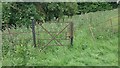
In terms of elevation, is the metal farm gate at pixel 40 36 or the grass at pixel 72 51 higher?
the metal farm gate at pixel 40 36

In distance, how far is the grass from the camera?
7934 millimetres

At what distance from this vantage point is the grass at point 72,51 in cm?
793

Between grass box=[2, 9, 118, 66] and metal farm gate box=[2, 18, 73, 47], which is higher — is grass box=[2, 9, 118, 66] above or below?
below

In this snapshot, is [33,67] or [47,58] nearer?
[33,67]

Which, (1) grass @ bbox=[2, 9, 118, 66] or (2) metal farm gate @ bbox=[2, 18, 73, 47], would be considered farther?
(2) metal farm gate @ bbox=[2, 18, 73, 47]

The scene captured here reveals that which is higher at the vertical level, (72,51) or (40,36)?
(40,36)

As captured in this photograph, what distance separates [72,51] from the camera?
8.87 meters

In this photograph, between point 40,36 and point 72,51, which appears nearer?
point 72,51

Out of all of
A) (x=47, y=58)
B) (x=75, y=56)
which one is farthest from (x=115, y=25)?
(x=47, y=58)

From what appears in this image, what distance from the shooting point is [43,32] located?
908 cm

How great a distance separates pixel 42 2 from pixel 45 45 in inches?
126

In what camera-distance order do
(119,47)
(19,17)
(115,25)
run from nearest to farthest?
(119,47) < (19,17) < (115,25)

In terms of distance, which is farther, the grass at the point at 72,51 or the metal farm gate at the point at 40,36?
the metal farm gate at the point at 40,36

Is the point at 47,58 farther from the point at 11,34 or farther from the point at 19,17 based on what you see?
the point at 19,17
